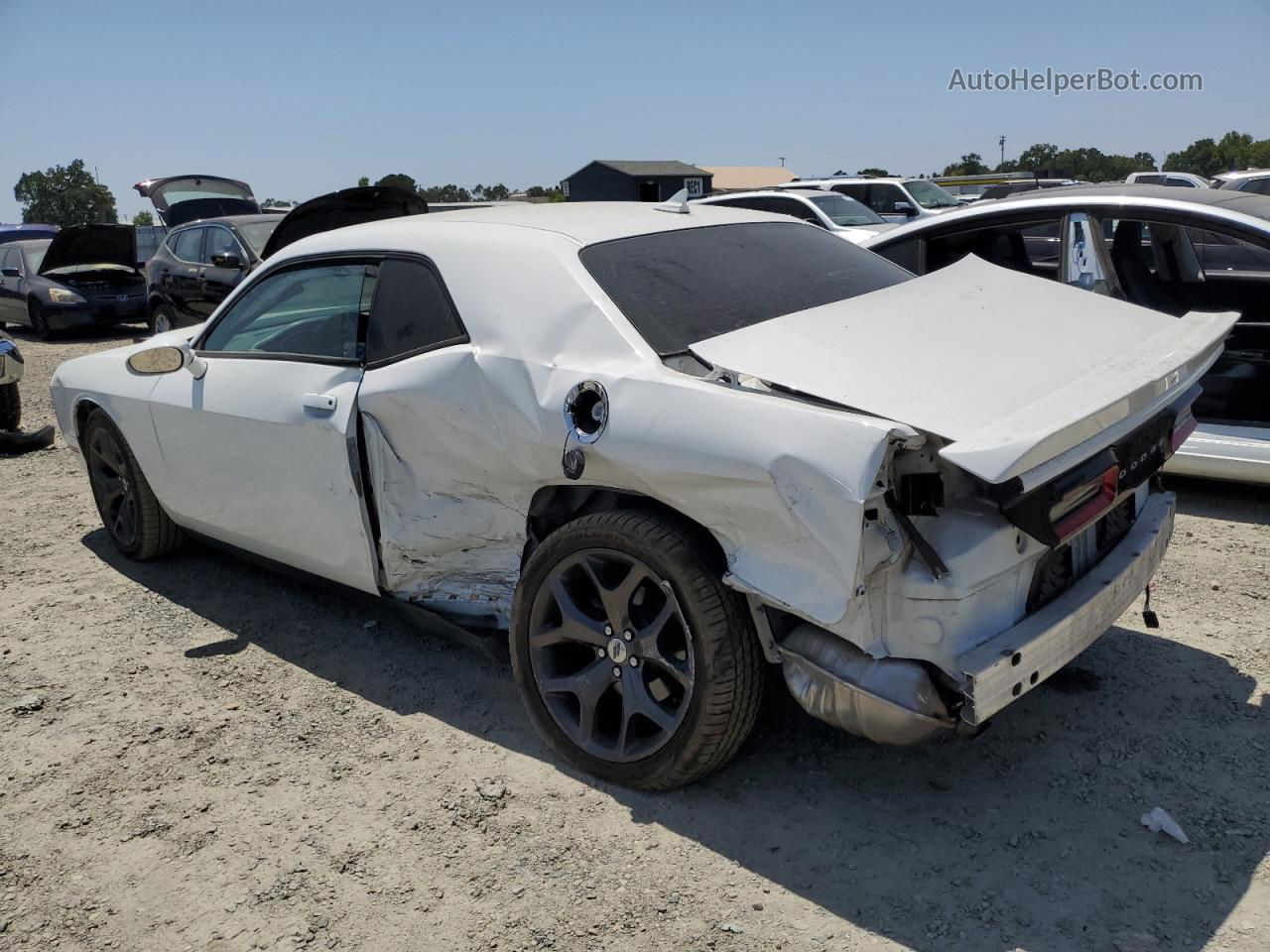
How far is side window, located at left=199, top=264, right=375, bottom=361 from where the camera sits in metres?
3.75

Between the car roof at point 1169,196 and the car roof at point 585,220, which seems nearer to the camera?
the car roof at point 585,220

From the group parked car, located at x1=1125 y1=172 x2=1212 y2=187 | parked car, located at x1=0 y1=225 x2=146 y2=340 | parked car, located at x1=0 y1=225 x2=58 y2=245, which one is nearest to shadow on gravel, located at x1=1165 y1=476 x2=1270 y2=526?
parked car, located at x1=0 y1=225 x2=146 y2=340

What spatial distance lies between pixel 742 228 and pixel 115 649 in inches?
117

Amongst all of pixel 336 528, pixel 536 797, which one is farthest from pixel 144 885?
pixel 336 528

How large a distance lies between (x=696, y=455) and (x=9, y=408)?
7.21 m

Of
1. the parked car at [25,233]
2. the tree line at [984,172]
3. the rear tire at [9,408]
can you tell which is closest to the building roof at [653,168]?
the tree line at [984,172]

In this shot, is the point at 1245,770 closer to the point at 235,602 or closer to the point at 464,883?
the point at 464,883

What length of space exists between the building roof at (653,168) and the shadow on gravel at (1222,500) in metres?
42.9

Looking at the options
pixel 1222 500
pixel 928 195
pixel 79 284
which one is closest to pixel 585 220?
pixel 1222 500

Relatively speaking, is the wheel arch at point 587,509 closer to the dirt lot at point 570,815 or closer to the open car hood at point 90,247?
the dirt lot at point 570,815

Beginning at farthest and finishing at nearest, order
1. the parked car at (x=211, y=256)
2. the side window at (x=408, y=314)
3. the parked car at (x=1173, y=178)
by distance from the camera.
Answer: the parked car at (x=1173, y=178)
the parked car at (x=211, y=256)
the side window at (x=408, y=314)

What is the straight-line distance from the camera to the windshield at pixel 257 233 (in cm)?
1072

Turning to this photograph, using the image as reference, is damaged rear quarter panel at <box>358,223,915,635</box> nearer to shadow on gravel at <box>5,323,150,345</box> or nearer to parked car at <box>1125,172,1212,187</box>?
shadow on gravel at <box>5,323,150,345</box>

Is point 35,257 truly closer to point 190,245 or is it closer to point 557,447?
point 190,245
